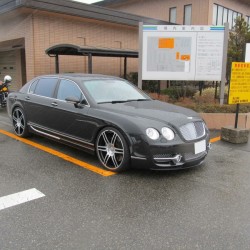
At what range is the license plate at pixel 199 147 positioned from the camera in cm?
436

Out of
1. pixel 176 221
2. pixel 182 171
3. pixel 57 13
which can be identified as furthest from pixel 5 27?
pixel 176 221

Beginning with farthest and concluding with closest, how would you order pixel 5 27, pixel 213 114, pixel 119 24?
1. pixel 119 24
2. pixel 5 27
3. pixel 213 114

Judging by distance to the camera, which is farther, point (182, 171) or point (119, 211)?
point (182, 171)

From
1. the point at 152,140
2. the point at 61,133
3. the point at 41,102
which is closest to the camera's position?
the point at 152,140

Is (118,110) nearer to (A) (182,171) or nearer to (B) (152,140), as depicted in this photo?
(B) (152,140)

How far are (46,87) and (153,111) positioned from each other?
2.40m

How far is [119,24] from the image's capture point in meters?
14.5

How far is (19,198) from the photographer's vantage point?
362cm

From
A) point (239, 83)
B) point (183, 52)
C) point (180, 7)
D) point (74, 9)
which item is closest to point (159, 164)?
point (239, 83)

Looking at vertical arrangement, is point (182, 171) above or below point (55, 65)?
below

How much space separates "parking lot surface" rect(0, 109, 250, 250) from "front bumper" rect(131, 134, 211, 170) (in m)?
0.22

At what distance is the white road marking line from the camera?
347 centimetres

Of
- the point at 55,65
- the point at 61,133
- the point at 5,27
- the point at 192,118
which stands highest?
the point at 5,27

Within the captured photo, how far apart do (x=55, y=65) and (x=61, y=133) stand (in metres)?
8.02
